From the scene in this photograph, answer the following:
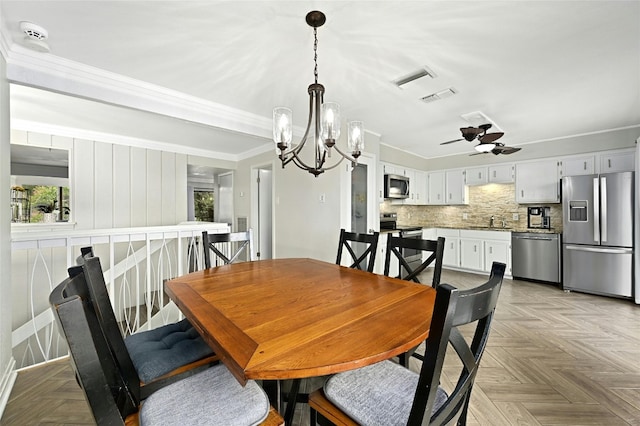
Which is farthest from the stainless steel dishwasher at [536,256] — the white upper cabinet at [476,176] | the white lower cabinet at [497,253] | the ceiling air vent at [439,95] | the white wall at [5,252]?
the white wall at [5,252]

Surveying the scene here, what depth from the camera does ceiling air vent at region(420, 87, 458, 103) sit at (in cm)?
273

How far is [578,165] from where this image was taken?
4340 millimetres

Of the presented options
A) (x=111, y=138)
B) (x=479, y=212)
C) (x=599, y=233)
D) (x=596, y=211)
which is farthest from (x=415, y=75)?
(x=111, y=138)

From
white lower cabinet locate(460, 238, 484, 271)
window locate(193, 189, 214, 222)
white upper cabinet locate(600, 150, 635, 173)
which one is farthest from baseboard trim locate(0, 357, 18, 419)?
window locate(193, 189, 214, 222)

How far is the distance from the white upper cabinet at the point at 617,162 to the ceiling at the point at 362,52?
806mm

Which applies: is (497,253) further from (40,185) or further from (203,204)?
(203,204)

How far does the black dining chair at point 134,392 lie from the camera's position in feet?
2.25

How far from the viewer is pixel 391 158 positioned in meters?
5.12

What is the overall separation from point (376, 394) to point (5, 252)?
2609 millimetres

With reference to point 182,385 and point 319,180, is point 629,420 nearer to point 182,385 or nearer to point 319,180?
point 182,385

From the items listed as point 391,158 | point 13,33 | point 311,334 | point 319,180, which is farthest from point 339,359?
point 391,158

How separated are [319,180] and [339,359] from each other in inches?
128

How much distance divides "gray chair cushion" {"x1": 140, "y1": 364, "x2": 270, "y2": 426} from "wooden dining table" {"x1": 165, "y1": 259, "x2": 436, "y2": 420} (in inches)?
8.2

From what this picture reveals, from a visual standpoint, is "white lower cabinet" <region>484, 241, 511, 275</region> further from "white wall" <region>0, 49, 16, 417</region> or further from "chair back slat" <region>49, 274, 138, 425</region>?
"white wall" <region>0, 49, 16, 417</region>
